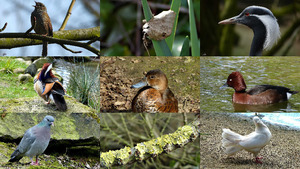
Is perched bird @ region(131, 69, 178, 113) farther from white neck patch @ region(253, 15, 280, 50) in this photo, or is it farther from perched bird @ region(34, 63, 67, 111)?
white neck patch @ region(253, 15, 280, 50)

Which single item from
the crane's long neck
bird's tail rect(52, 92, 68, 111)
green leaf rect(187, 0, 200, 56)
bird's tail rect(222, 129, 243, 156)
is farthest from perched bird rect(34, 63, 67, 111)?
the crane's long neck

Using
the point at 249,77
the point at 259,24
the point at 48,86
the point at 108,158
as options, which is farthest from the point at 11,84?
the point at 259,24

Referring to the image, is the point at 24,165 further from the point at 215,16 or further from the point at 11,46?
the point at 215,16

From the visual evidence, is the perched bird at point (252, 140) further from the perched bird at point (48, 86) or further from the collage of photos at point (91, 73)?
the perched bird at point (48, 86)

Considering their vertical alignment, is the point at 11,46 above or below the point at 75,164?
above

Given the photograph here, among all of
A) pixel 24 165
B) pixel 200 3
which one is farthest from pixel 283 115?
pixel 24 165

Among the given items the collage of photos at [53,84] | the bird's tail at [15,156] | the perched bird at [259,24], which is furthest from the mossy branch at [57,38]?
the perched bird at [259,24]
